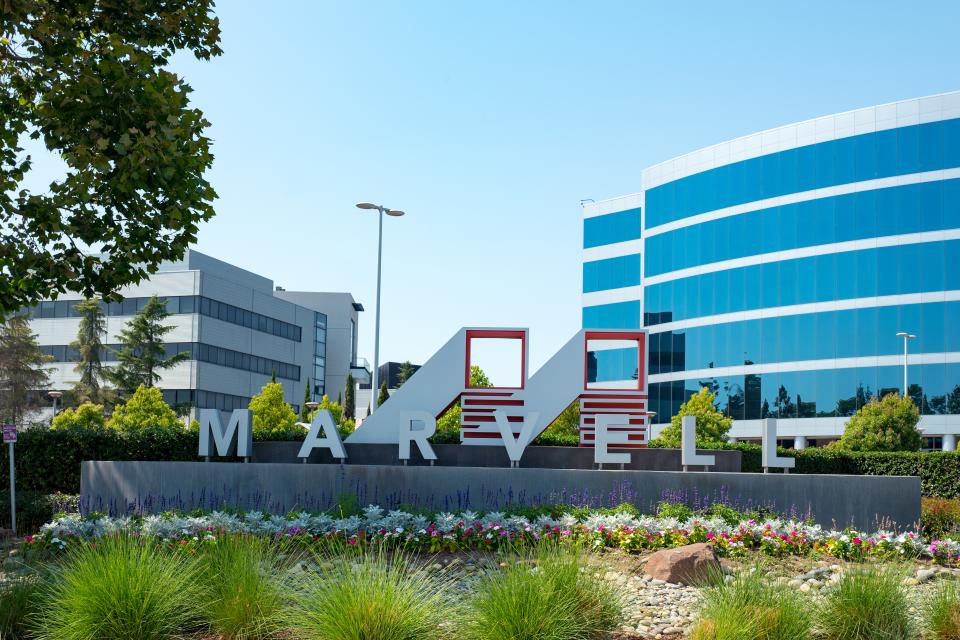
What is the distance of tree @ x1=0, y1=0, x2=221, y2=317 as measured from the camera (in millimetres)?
11180

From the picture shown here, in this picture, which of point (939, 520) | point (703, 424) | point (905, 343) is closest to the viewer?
point (939, 520)

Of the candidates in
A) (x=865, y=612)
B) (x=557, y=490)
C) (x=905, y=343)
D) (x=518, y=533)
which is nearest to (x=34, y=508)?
(x=557, y=490)

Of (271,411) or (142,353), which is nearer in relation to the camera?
(271,411)

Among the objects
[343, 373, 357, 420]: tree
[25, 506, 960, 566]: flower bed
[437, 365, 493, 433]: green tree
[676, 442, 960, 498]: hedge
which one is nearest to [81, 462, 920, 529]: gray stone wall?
[25, 506, 960, 566]: flower bed

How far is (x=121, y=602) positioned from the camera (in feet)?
23.7

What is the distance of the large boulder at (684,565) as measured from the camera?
10188 mm

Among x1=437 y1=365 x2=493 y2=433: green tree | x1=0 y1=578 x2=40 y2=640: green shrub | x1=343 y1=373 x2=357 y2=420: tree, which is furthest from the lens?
x1=343 y1=373 x2=357 y2=420: tree

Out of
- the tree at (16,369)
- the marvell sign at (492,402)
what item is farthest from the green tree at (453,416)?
the tree at (16,369)

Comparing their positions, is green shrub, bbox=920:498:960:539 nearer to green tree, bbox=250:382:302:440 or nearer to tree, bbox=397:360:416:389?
green tree, bbox=250:382:302:440

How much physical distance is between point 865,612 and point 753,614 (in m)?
1.09

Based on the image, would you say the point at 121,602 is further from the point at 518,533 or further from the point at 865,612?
the point at 518,533

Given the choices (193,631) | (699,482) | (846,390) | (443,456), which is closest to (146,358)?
(846,390)

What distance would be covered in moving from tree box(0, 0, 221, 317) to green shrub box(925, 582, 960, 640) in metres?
8.90

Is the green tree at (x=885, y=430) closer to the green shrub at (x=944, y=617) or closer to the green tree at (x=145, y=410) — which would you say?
the green shrub at (x=944, y=617)
